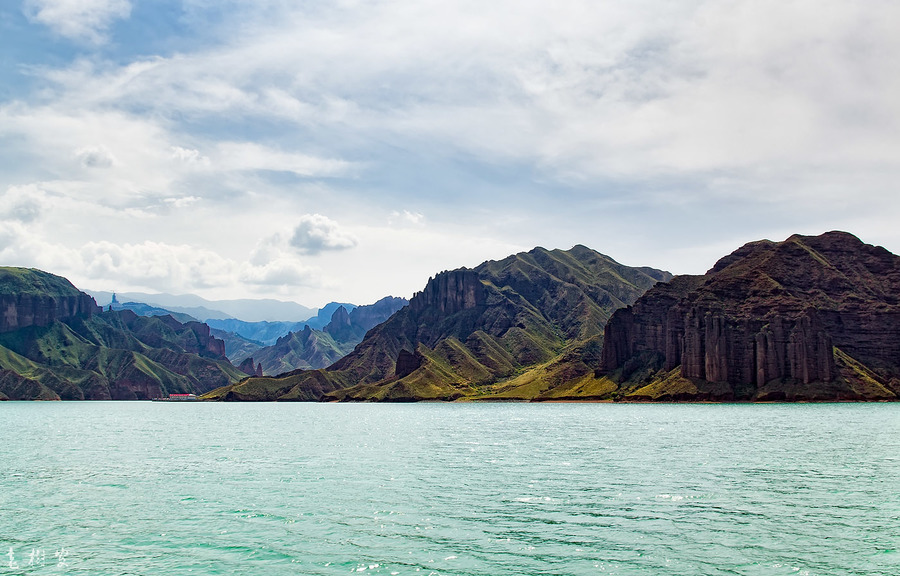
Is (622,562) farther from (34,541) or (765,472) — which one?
(765,472)

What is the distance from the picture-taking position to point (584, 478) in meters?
85.8

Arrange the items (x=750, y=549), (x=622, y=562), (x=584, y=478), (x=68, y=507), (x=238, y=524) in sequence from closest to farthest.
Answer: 1. (x=622, y=562)
2. (x=750, y=549)
3. (x=238, y=524)
4. (x=68, y=507)
5. (x=584, y=478)

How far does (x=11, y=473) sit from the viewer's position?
313 feet

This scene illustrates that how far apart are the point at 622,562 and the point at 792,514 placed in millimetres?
24629

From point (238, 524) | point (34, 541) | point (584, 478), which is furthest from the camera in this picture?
point (584, 478)

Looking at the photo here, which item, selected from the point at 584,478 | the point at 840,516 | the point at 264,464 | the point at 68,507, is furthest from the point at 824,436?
the point at 68,507

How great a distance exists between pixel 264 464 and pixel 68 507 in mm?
38972

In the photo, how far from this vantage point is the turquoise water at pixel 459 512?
157ft

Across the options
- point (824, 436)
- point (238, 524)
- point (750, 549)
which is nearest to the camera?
point (750, 549)

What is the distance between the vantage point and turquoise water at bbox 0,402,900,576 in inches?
1884

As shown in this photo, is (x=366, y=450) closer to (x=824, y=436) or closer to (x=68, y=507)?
(x=68, y=507)

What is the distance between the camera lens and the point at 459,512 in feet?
212

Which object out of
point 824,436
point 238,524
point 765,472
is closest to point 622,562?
point 238,524

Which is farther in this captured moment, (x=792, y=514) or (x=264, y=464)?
(x=264, y=464)
